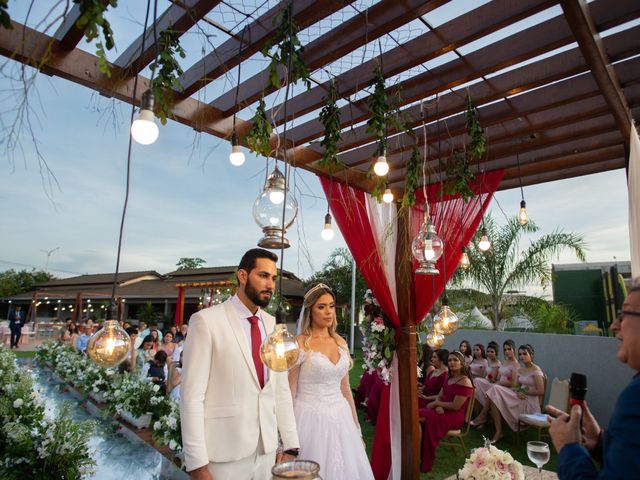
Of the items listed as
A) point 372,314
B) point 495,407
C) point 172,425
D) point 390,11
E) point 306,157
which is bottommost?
point 495,407

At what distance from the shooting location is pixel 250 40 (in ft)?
8.18

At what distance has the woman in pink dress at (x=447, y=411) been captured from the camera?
15.6ft

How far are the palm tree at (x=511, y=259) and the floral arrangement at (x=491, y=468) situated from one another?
7676 mm

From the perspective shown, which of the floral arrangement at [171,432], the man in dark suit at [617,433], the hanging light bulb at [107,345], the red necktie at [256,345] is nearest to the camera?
the man in dark suit at [617,433]

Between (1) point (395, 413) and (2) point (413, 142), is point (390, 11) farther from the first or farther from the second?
(1) point (395, 413)

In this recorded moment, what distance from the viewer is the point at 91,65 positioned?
246 centimetres

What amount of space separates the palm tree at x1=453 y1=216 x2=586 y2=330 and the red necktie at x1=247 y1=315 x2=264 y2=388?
808 cm

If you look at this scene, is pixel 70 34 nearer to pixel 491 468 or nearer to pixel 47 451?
pixel 47 451

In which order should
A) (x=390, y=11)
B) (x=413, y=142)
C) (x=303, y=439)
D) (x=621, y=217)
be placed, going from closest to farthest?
(x=390, y=11) → (x=303, y=439) → (x=413, y=142) → (x=621, y=217)

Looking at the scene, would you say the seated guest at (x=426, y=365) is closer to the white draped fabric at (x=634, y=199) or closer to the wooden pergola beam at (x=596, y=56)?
the white draped fabric at (x=634, y=199)

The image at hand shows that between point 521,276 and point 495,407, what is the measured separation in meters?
4.29

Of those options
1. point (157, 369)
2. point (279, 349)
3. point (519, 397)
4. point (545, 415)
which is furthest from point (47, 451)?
point (519, 397)

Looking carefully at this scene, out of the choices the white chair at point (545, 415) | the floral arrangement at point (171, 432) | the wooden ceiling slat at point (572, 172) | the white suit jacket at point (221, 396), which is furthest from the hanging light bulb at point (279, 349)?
the white chair at point (545, 415)

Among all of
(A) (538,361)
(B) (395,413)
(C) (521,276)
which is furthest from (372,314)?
(C) (521,276)
